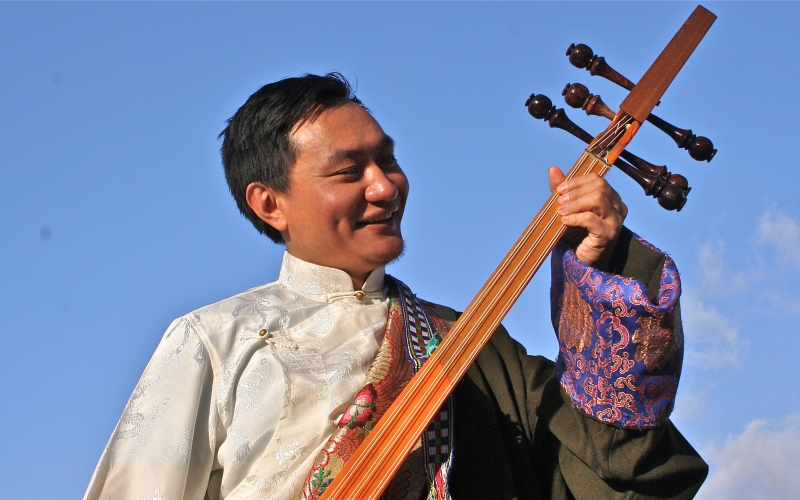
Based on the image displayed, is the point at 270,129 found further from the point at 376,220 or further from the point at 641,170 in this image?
the point at 641,170

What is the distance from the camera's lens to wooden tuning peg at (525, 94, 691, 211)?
239cm

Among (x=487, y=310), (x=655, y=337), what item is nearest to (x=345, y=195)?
(x=487, y=310)

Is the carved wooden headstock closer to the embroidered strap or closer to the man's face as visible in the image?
the man's face

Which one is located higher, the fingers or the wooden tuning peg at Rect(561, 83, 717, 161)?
the wooden tuning peg at Rect(561, 83, 717, 161)

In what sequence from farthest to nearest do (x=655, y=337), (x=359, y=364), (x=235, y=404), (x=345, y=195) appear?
(x=345, y=195) → (x=359, y=364) → (x=235, y=404) → (x=655, y=337)

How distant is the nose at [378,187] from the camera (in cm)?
292

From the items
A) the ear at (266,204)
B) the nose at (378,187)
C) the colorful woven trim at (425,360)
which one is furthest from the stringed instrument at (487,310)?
the ear at (266,204)

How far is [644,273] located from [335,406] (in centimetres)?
87

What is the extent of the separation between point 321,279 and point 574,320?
2.64ft

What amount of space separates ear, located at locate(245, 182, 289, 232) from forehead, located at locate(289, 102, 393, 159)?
18 cm

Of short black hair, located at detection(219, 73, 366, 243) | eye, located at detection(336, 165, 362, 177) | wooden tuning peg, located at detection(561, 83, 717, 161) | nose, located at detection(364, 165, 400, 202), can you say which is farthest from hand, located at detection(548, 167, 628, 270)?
short black hair, located at detection(219, 73, 366, 243)

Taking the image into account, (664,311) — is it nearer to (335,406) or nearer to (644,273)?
(644,273)

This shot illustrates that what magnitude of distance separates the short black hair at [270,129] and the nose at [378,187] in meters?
0.24

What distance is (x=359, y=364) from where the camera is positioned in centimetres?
280
